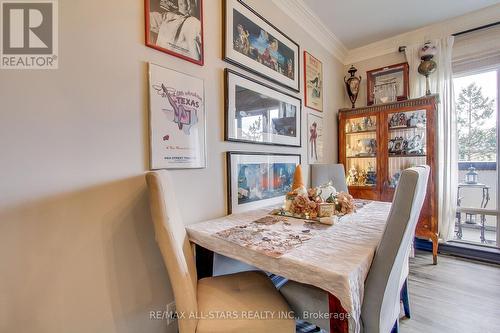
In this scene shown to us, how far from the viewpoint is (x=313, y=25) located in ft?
8.62

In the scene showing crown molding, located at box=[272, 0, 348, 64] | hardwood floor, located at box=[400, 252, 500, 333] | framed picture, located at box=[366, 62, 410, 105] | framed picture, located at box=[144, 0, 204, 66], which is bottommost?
hardwood floor, located at box=[400, 252, 500, 333]

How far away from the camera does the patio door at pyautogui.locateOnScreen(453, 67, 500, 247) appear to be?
260 cm

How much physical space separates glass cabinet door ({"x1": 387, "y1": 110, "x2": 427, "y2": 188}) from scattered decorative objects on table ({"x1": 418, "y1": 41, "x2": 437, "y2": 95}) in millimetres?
352

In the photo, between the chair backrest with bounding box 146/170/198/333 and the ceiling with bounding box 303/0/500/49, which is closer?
the chair backrest with bounding box 146/170/198/333

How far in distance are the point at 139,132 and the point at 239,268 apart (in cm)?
126

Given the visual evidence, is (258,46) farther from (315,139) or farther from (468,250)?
(468,250)

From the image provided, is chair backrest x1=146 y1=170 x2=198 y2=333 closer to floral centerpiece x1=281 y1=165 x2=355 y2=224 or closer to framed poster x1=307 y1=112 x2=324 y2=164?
floral centerpiece x1=281 y1=165 x2=355 y2=224

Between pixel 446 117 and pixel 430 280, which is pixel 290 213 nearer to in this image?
pixel 430 280

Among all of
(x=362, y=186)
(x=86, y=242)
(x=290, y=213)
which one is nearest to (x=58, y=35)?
(x=86, y=242)

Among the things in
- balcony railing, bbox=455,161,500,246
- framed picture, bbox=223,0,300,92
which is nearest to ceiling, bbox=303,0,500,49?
framed picture, bbox=223,0,300,92

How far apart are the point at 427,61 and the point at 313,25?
4.70 feet

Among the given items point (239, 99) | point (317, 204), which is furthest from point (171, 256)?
point (239, 99)

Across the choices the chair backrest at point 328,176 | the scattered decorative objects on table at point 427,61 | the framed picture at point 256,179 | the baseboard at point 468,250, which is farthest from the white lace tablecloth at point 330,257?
the scattered decorative objects on table at point 427,61

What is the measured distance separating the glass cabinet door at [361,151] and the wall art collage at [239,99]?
0.76 metres
